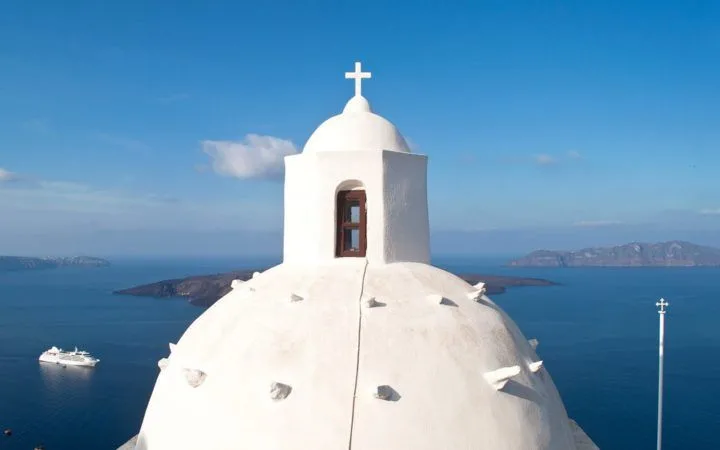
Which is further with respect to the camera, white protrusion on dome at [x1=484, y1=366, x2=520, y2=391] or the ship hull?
the ship hull

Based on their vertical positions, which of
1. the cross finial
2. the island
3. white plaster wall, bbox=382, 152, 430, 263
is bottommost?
the island

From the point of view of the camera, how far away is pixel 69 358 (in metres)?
60.8

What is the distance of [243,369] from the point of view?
7621mm

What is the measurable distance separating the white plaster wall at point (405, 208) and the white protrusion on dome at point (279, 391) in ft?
10.3

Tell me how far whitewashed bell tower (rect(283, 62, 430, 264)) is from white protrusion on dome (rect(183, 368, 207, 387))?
2.65 m

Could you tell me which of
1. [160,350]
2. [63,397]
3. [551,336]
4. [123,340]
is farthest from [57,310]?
[551,336]

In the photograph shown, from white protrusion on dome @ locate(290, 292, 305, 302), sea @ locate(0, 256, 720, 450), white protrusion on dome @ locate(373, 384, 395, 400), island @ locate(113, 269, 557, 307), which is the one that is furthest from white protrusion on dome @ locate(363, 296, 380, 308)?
island @ locate(113, 269, 557, 307)

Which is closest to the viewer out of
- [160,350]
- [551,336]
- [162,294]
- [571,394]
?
[571,394]

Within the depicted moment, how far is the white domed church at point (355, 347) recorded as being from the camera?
7.01 m

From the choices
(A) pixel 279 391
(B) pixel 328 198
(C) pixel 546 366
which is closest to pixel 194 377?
(A) pixel 279 391

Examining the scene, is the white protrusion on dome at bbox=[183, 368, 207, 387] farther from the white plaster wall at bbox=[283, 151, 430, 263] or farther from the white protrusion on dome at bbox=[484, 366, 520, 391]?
the white protrusion on dome at bbox=[484, 366, 520, 391]

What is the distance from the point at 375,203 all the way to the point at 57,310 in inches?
4517

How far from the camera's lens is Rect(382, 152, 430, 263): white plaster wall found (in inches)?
378

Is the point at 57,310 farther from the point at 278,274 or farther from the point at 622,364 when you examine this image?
the point at 278,274
